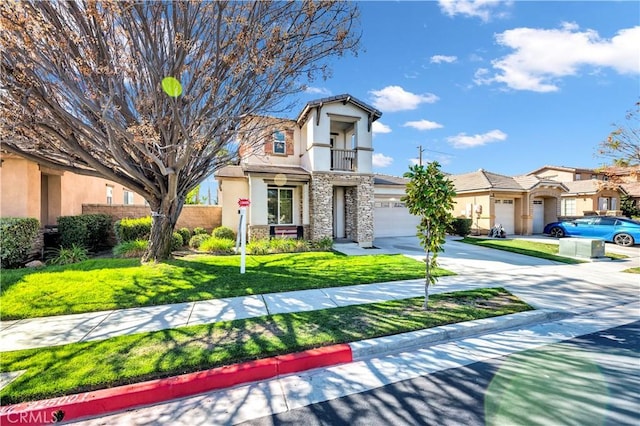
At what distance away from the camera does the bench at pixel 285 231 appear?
542 inches

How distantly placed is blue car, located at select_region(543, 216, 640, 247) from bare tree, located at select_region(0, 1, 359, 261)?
61.6 ft

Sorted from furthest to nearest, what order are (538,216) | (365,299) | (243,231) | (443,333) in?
1. (538,216)
2. (243,231)
3. (365,299)
4. (443,333)

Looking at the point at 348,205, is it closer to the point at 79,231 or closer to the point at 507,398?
the point at 79,231

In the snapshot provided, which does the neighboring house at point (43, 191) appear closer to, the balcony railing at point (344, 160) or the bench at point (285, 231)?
the bench at point (285, 231)

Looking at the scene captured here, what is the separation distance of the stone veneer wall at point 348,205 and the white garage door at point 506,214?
1170cm

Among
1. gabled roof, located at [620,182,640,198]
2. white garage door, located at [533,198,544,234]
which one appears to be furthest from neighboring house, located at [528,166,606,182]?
white garage door, located at [533,198,544,234]

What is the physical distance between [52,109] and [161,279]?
16.5 ft

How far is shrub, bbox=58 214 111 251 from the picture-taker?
436 inches

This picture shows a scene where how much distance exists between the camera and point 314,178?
13578 mm

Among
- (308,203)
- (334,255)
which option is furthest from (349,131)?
(334,255)

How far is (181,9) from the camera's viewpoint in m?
6.39

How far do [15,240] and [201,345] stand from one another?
30.6ft

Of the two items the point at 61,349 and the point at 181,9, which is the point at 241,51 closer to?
the point at 181,9

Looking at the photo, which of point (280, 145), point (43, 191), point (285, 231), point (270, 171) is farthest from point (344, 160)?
point (43, 191)
